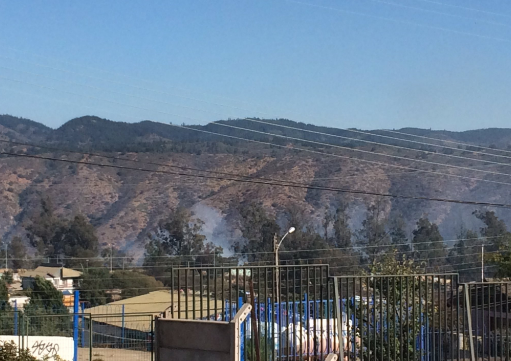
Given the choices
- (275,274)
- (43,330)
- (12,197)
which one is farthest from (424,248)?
(275,274)

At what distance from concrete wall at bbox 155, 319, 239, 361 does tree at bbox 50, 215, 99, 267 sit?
82600 millimetres

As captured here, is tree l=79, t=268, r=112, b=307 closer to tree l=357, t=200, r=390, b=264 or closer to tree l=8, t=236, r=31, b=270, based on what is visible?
tree l=8, t=236, r=31, b=270

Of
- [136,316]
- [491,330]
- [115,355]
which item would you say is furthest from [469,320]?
[115,355]

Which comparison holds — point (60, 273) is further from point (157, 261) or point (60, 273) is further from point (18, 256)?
point (18, 256)

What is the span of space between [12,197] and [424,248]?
66647 millimetres

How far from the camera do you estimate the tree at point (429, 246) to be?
8519cm

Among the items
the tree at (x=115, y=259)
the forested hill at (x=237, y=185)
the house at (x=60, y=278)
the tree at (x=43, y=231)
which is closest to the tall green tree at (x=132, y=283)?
the house at (x=60, y=278)

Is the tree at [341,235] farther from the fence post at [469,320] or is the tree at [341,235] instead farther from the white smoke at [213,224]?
the fence post at [469,320]

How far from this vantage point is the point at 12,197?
12200cm

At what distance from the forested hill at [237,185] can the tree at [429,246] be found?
11.1 meters

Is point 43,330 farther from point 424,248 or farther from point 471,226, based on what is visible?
point 471,226

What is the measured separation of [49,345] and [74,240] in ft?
249

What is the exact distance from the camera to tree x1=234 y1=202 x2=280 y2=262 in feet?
294

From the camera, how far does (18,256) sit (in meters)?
92.6
